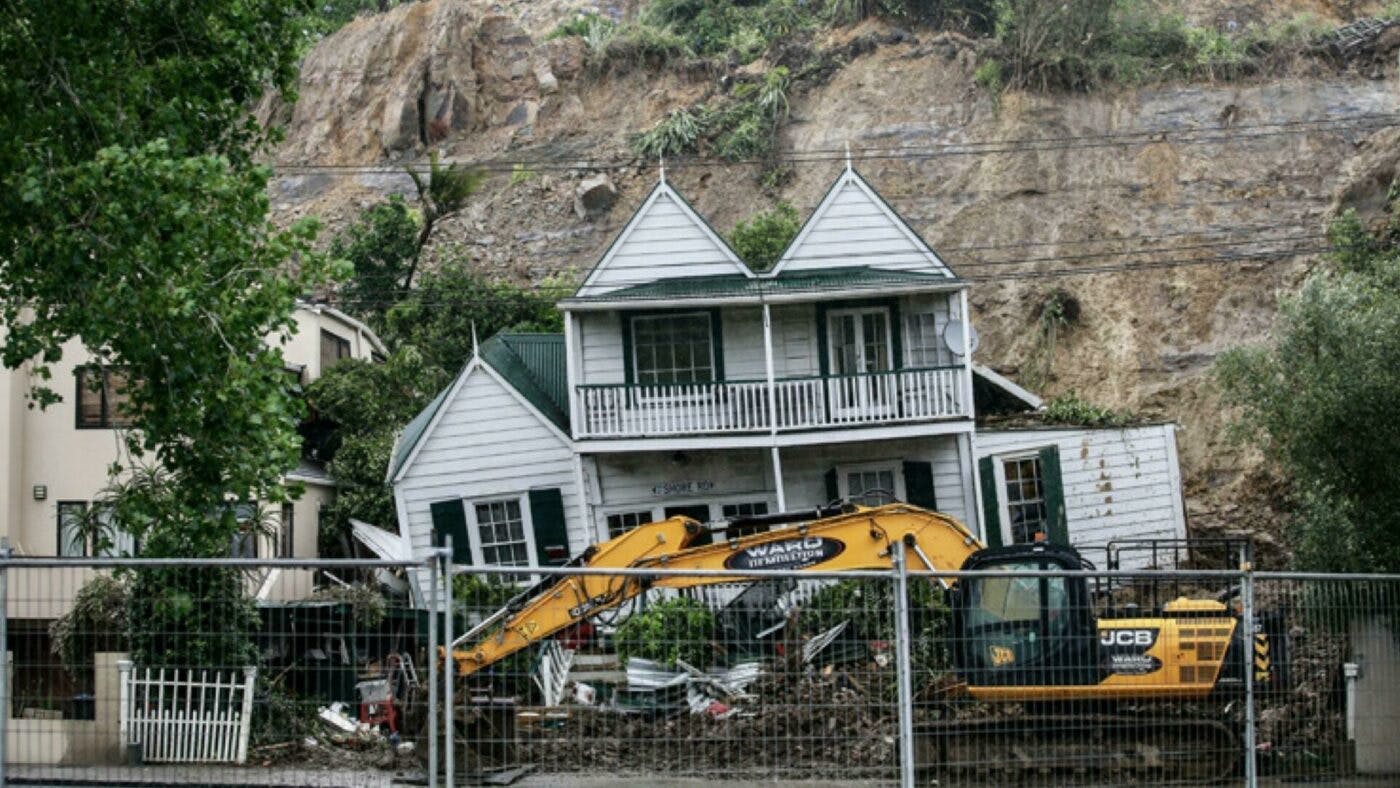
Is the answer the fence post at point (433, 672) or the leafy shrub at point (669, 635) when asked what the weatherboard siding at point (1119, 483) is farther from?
the fence post at point (433, 672)

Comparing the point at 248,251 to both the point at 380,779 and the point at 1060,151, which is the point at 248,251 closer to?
the point at 380,779

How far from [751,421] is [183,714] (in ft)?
56.8

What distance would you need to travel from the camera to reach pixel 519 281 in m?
49.8

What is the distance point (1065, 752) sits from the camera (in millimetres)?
12570

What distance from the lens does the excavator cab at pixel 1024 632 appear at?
12.7 meters

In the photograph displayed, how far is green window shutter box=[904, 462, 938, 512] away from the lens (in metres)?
27.9

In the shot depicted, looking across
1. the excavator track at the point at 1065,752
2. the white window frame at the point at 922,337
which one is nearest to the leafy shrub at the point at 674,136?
the white window frame at the point at 922,337

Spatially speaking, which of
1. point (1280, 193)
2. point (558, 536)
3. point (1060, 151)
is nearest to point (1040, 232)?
point (1060, 151)

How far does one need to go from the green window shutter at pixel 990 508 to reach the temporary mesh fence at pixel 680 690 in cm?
1323

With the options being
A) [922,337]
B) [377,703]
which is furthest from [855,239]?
[377,703]

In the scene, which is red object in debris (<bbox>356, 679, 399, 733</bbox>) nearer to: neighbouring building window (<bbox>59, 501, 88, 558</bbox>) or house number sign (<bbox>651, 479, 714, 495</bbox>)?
house number sign (<bbox>651, 479, 714, 495</bbox>)

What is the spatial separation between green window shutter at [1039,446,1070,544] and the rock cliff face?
6.63m

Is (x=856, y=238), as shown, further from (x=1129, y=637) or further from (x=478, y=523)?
(x=1129, y=637)

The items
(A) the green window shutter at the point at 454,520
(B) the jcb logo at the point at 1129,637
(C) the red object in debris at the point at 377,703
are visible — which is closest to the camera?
(C) the red object in debris at the point at 377,703
